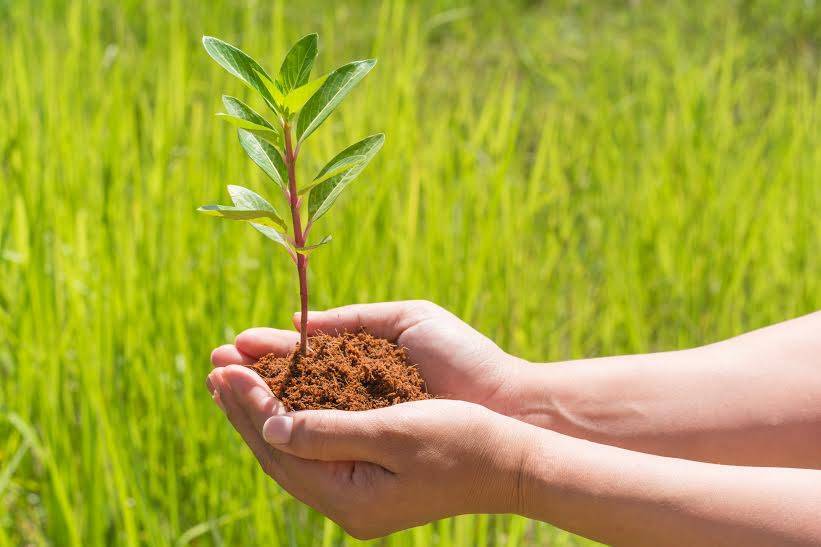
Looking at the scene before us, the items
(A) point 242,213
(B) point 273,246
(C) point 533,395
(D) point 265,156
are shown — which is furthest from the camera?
(B) point 273,246

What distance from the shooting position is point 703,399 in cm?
107

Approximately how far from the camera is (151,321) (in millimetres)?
1372

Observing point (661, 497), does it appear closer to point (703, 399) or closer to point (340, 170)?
point (703, 399)

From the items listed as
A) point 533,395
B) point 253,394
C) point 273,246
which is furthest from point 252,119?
point 273,246

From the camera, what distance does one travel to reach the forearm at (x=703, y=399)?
40.6 inches

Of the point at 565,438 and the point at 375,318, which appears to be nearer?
the point at 565,438

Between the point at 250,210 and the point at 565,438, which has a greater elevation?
the point at 250,210

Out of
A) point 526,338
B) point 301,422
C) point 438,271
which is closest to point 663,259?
point 526,338

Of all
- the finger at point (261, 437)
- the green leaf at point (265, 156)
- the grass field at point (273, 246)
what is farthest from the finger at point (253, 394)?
the grass field at point (273, 246)

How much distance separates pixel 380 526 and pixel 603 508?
0.24 meters

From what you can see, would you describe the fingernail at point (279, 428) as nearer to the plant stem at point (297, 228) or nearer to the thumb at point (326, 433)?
the thumb at point (326, 433)

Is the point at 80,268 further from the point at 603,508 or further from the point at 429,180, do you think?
the point at 603,508

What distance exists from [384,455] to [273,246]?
0.75 m

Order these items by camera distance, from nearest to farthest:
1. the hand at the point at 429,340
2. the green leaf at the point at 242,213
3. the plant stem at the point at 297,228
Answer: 1. the green leaf at the point at 242,213
2. the plant stem at the point at 297,228
3. the hand at the point at 429,340
